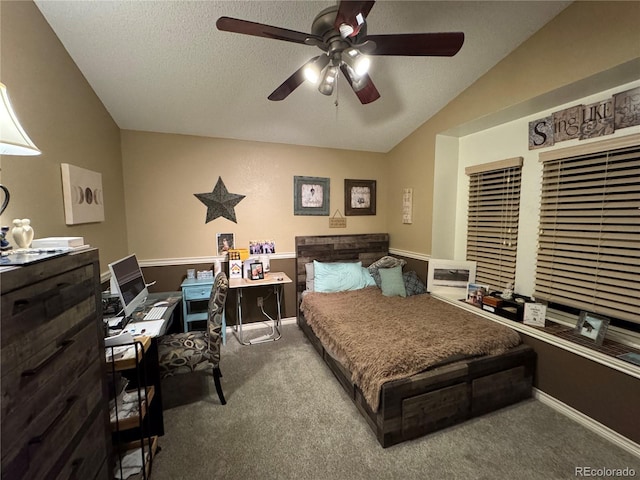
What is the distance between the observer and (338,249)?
369 cm

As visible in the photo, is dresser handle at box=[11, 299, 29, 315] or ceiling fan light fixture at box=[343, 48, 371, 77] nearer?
dresser handle at box=[11, 299, 29, 315]

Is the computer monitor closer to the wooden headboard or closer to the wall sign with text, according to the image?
the wooden headboard

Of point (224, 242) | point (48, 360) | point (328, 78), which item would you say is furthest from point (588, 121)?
point (224, 242)

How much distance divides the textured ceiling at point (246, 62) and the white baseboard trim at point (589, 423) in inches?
109

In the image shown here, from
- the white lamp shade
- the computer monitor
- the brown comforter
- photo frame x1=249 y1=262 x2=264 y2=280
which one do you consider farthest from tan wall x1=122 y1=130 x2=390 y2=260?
the white lamp shade

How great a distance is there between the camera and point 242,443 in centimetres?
174

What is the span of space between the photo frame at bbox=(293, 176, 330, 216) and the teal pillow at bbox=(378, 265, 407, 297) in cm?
113

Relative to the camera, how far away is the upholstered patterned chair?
1.95m

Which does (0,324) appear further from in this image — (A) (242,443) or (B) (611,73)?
(B) (611,73)

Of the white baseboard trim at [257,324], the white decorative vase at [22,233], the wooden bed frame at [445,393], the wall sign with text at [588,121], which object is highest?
the wall sign with text at [588,121]

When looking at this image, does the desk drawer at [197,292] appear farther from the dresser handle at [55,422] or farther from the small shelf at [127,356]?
the dresser handle at [55,422]

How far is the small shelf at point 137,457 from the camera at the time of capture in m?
1.49

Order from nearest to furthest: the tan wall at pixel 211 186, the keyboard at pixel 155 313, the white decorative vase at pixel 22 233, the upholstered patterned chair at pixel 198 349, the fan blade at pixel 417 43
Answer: the white decorative vase at pixel 22 233 → the fan blade at pixel 417 43 → the upholstered patterned chair at pixel 198 349 → the keyboard at pixel 155 313 → the tan wall at pixel 211 186

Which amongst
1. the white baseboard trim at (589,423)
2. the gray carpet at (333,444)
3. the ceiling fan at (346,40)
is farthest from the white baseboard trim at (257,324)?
the ceiling fan at (346,40)
